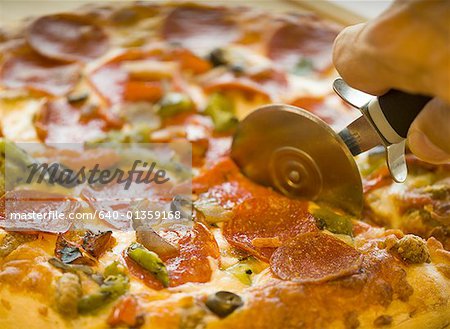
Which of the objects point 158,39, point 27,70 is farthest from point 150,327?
point 158,39

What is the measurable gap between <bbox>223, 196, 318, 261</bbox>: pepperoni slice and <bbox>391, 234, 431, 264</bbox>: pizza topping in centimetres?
32

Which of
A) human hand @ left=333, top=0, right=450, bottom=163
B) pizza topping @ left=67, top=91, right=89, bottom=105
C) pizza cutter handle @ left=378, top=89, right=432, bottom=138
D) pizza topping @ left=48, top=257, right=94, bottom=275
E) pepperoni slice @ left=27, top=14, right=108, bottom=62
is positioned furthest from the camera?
pepperoni slice @ left=27, top=14, right=108, bottom=62

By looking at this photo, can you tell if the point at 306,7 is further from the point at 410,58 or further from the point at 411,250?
the point at 410,58

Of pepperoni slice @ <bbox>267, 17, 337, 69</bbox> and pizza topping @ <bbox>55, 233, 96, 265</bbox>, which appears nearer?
pizza topping @ <bbox>55, 233, 96, 265</bbox>

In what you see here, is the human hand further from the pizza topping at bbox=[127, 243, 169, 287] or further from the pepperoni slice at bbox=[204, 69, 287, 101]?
the pepperoni slice at bbox=[204, 69, 287, 101]

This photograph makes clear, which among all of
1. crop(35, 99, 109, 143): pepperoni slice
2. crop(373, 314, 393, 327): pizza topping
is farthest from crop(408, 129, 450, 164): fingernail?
crop(35, 99, 109, 143): pepperoni slice

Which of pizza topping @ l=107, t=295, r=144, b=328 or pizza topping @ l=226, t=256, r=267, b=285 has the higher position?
pizza topping @ l=107, t=295, r=144, b=328

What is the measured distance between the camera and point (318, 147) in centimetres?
281

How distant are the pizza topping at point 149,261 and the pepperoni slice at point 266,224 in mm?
336

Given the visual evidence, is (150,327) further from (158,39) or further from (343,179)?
(158,39)

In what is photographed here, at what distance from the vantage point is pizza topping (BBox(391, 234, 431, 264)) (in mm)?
2650

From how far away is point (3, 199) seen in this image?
2.85m

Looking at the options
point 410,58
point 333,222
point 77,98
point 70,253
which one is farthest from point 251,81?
point 410,58

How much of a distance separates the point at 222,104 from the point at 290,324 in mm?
1620
